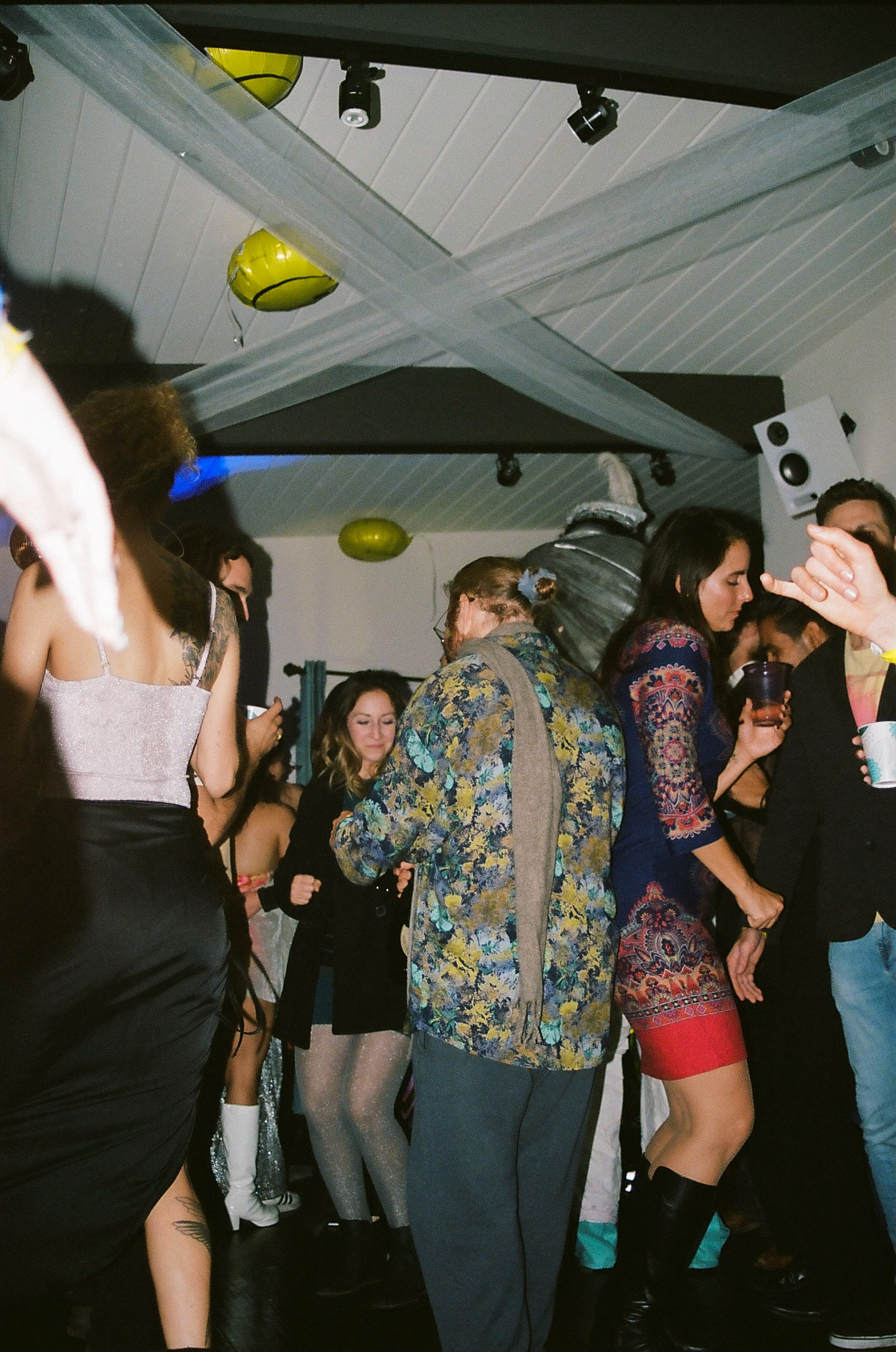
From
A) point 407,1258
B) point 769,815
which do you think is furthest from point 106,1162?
point 769,815

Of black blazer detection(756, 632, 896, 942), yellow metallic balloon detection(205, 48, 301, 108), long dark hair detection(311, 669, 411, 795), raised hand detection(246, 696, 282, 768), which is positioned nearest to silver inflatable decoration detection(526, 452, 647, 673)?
long dark hair detection(311, 669, 411, 795)

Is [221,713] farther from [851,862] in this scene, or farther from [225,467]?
[225,467]

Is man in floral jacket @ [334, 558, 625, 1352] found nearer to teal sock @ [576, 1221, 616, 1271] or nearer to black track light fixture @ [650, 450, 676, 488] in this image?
teal sock @ [576, 1221, 616, 1271]

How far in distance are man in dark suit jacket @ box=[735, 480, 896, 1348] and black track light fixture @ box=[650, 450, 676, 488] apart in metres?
2.68

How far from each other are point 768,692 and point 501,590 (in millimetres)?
643

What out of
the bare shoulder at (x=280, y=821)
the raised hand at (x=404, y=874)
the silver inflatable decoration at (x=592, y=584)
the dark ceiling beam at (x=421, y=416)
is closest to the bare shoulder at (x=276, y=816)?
the bare shoulder at (x=280, y=821)

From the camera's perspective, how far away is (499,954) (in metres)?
1.55

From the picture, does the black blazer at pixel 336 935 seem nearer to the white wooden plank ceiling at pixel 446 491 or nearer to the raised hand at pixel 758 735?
the raised hand at pixel 758 735

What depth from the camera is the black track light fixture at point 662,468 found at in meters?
4.83

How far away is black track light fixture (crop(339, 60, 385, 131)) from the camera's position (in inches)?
91.0

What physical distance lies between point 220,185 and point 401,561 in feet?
11.7

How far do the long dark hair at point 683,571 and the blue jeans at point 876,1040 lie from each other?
629 millimetres

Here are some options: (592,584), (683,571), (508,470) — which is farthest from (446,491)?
(683,571)

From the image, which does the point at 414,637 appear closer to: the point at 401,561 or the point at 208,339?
the point at 401,561
